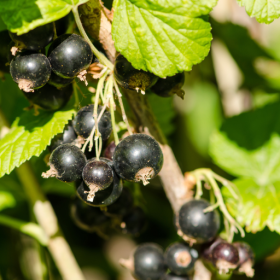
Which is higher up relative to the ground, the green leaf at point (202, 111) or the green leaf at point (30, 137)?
the green leaf at point (30, 137)

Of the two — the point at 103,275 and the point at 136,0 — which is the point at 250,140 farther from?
the point at 103,275

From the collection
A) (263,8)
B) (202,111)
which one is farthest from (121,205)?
(202,111)

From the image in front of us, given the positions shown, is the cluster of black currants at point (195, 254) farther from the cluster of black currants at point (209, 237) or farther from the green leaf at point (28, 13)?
the green leaf at point (28, 13)

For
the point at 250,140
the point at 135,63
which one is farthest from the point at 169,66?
the point at 250,140

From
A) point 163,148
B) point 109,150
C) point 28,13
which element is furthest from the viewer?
point 163,148

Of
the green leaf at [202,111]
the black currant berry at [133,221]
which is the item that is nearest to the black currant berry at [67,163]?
the black currant berry at [133,221]

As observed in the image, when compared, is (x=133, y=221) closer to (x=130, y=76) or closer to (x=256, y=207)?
(x=256, y=207)
